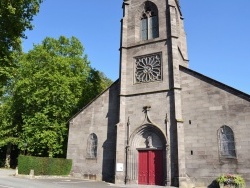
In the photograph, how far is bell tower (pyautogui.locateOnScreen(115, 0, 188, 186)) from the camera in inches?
747

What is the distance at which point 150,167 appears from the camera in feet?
65.0

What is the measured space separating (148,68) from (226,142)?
8784mm

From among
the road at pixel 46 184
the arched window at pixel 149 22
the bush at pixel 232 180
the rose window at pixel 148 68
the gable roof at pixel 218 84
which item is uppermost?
the arched window at pixel 149 22

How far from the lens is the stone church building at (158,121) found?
1773 centimetres

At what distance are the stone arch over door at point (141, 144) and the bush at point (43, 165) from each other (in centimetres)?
647

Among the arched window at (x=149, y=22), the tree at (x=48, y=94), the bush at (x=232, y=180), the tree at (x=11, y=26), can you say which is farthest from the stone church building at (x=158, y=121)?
the tree at (x=11, y=26)

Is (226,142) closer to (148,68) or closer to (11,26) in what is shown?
(148,68)

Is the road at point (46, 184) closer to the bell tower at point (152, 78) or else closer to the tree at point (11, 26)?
the bell tower at point (152, 78)

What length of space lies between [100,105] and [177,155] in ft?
28.7

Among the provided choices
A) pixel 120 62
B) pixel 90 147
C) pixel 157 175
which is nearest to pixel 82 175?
pixel 90 147

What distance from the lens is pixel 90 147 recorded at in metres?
23.1

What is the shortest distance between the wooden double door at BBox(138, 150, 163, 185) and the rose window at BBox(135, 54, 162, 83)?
240 inches

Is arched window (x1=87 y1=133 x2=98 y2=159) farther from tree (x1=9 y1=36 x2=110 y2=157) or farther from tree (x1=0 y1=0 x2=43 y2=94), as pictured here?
tree (x1=0 y1=0 x2=43 y2=94)

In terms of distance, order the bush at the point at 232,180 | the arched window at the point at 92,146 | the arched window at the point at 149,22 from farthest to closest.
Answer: the arched window at the point at 149,22 → the arched window at the point at 92,146 → the bush at the point at 232,180
